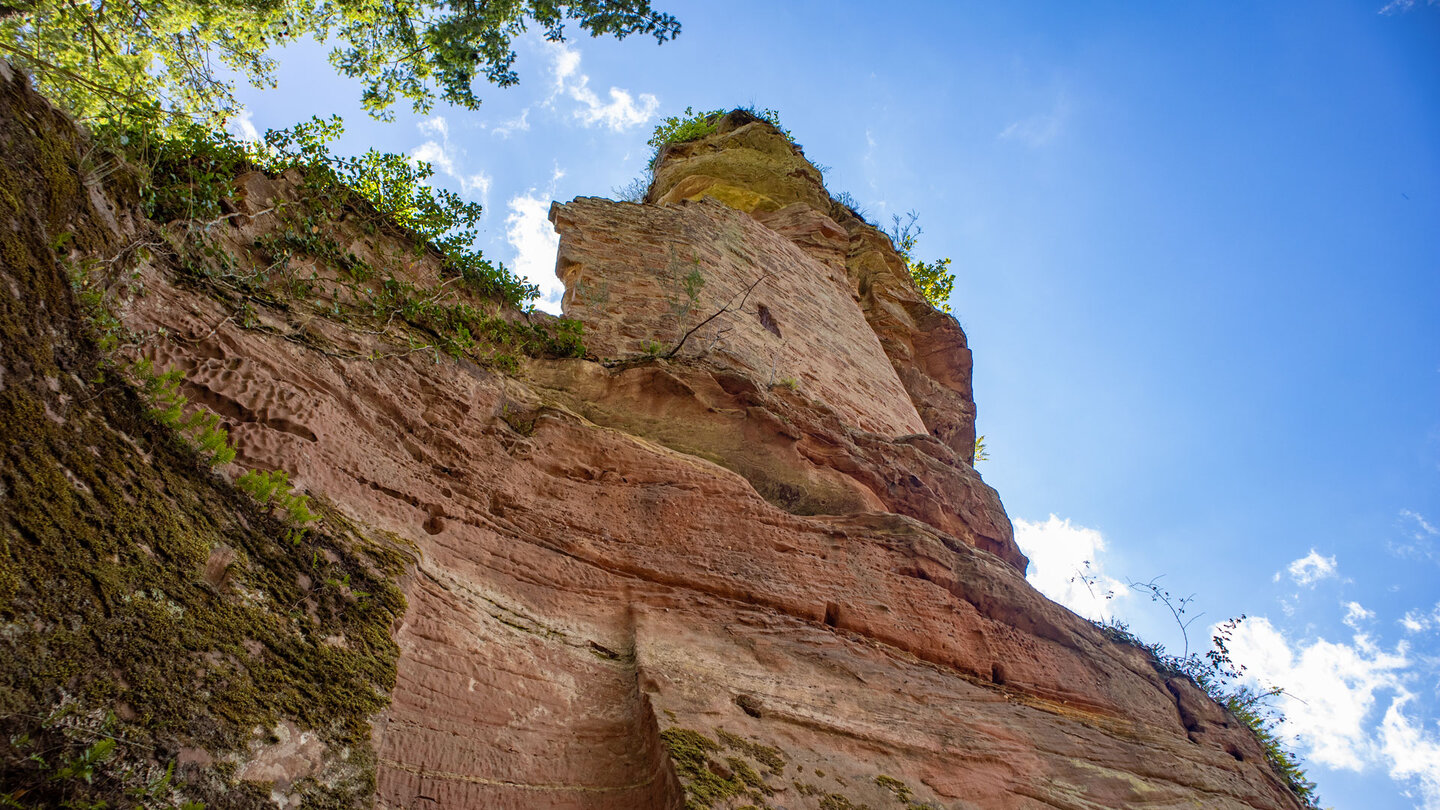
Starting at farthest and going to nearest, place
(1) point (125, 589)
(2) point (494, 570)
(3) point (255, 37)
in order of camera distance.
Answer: (3) point (255, 37) < (2) point (494, 570) < (1) point (125, 589)

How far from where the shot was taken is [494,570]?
183 inches

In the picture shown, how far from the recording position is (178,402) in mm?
3689

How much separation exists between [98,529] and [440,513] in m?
2.02

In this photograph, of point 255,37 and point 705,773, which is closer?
point 705,773

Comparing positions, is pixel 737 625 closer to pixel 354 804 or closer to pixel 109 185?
pixel 354 804

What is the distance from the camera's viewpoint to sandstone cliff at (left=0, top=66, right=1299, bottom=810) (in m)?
2.88

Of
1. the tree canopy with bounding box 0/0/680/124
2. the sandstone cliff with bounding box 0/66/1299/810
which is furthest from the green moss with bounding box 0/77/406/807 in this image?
the tree canopy with bounding box 0/0/680/124

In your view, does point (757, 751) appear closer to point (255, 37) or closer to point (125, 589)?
point (125, 589)

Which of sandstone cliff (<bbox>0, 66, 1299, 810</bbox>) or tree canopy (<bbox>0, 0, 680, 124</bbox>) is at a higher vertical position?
tree canopy (<bbox>0, 0, 680, 124</bbox>)

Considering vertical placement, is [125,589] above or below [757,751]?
below

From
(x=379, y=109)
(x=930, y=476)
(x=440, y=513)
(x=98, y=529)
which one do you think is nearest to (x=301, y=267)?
(x=440, y=513)

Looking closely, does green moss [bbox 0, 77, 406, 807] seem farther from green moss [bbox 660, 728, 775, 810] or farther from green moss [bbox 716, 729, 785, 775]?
green moss [bbox 716, 729, 785, 775]

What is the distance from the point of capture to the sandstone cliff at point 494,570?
9.46 feet

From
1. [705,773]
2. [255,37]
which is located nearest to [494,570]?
[705,773]
